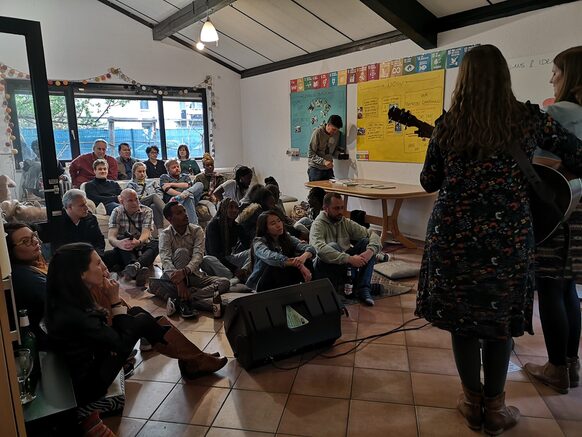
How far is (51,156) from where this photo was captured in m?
2.99

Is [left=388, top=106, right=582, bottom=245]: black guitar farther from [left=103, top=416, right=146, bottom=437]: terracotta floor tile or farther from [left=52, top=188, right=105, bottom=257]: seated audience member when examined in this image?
[left=52, top=188, right=105, bottom=257]: seated audience member

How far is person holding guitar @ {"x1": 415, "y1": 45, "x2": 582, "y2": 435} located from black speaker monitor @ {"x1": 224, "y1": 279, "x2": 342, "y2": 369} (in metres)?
0.76

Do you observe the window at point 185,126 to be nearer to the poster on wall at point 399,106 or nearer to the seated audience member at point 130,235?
the poster on wall at point 399,106

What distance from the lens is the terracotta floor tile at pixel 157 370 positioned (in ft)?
6.82

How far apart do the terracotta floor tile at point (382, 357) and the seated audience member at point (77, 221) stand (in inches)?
89.8

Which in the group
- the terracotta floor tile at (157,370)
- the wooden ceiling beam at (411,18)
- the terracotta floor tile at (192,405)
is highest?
the wooden ceiling beam at (411,18)

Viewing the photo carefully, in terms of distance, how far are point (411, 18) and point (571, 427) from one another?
3.47 meters

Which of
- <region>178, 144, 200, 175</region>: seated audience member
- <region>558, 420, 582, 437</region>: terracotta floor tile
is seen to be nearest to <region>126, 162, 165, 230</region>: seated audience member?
<region>178, 144, 200, 175</region>: seated audience member

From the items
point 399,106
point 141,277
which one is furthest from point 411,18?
point 141,277

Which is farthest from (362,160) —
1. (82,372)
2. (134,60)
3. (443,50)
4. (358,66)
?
(82,372)

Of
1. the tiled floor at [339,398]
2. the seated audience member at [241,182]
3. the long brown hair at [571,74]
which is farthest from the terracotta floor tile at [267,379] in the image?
the seated audience member at [241,182]

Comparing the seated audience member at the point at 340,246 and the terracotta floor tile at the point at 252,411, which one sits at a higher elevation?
the seated audience member at the point at 340,246

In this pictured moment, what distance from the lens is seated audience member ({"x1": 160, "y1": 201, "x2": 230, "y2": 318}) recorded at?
2850 millimetres

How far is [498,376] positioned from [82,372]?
1.51 m
